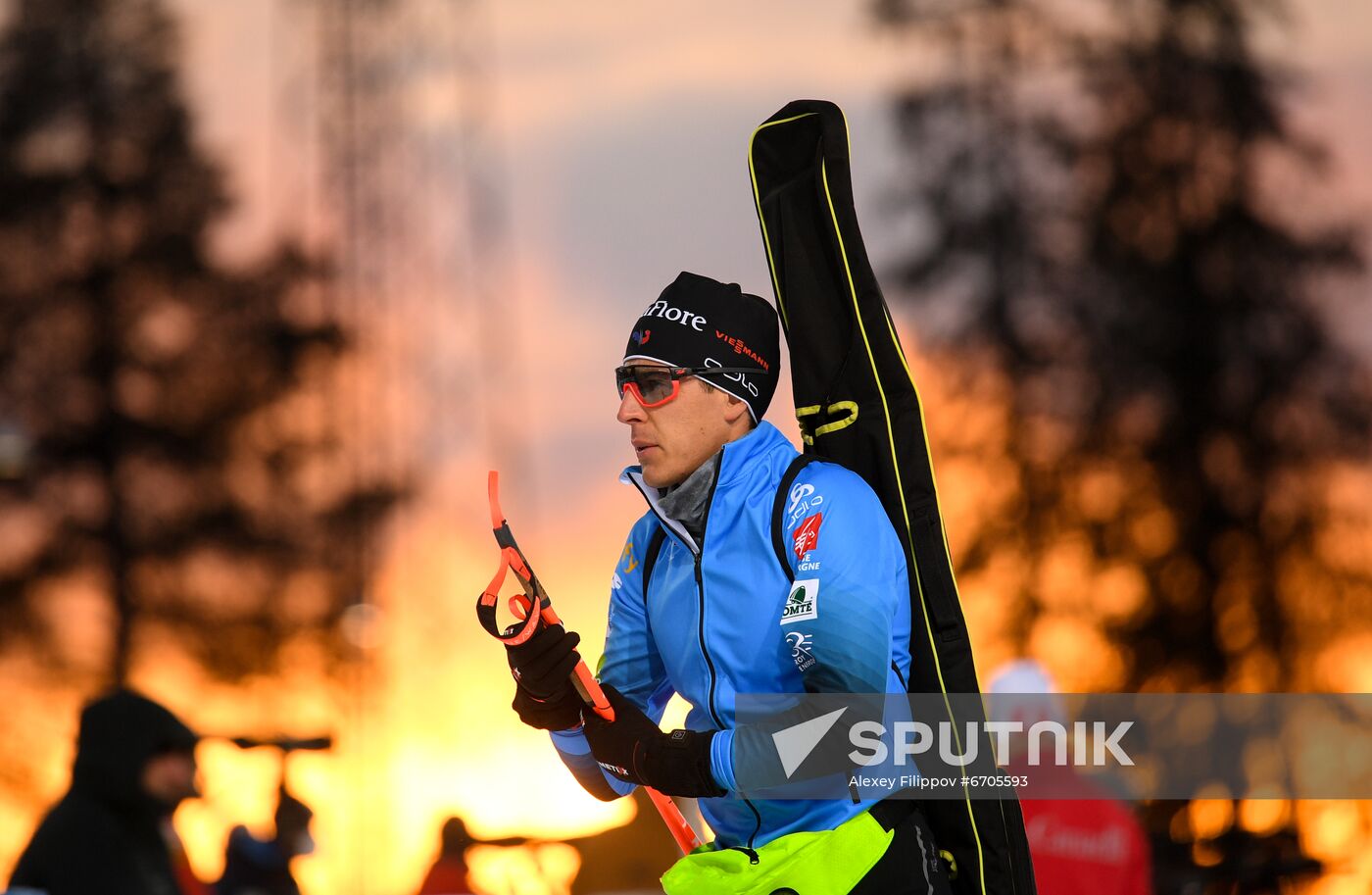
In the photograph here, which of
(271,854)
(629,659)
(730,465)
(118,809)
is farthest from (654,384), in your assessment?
(271,854)

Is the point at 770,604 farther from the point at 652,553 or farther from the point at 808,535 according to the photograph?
the point at 652,553

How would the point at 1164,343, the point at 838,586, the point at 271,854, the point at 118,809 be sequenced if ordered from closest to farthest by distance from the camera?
the point at 838,586 < the point at 118,809 < the point at 271,854 < the point at 1164,343

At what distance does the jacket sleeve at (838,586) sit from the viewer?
3.16 m

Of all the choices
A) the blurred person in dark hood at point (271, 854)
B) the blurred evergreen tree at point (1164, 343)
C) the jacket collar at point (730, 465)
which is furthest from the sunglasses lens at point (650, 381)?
the blurred evergreen tree at point (1164, 343)

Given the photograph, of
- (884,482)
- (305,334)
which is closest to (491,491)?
(884,482)

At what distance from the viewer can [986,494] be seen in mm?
20125

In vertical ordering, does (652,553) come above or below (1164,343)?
above

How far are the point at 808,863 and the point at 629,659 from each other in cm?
63

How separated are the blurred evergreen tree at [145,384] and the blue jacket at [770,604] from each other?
56.7ft

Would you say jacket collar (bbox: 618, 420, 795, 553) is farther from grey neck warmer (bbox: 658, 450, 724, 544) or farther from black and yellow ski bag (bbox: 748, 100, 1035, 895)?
black and yellow ski bag (bbox: 748, 100, 1035, 895)

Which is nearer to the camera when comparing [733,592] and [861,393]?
[733,592]

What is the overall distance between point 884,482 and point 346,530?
1760cm

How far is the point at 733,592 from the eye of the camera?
3.33 metres

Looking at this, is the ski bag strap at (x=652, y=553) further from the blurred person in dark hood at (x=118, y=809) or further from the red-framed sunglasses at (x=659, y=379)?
the blurred person in dark hood at (x=118, y=809)
